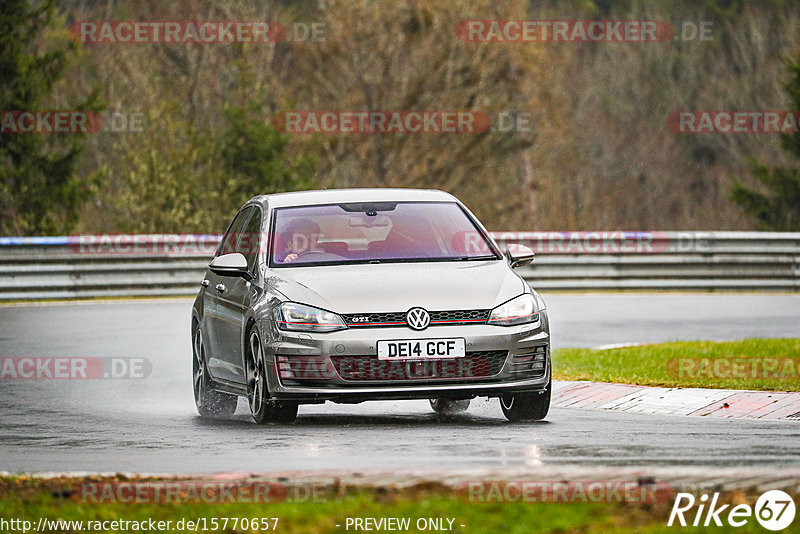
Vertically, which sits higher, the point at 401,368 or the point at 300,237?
the point at 300,237

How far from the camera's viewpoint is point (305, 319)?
10.9m

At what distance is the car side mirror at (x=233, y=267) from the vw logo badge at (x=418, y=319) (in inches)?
57.5

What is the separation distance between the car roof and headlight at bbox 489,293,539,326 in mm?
1566

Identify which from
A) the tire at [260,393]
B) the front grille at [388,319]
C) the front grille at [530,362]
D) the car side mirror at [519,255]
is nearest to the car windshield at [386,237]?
the car side mirror at [519,255]

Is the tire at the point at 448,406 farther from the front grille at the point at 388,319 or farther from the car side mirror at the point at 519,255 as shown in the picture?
the front grille at the point at 388,319

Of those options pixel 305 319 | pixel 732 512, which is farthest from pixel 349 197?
pixel 732 512

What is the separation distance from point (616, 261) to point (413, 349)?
18439 millimetres

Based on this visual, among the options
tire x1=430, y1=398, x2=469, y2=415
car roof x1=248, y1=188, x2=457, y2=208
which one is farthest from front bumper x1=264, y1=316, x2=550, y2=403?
tire x1=430, y1=398, x2=469, y2=415

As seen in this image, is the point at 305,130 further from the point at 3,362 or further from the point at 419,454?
the point at 419,454

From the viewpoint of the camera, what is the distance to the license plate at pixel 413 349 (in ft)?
35.4

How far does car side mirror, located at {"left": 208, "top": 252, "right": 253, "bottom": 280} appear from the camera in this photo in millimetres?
11805

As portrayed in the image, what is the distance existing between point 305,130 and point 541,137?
9407 mm

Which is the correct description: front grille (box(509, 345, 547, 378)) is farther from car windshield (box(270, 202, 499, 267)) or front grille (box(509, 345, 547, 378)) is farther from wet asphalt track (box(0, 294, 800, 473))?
car windshield (box(270, 202, 499, 267))

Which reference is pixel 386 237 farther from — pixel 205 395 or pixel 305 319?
pixel 205 395
